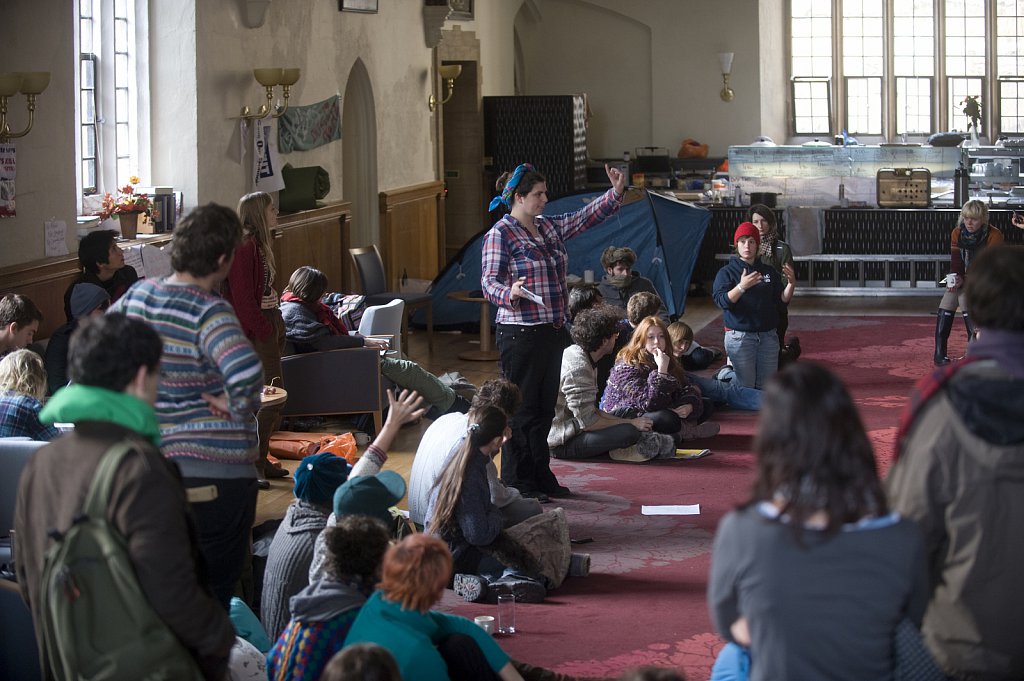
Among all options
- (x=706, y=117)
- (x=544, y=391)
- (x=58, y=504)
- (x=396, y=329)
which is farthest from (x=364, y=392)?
(x=706, y=117)

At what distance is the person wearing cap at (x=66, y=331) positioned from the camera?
5.99 metres

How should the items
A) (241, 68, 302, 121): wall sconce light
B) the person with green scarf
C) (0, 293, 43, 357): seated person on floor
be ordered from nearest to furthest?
the person with green scarf → (0, 293, 43, 357): seated person on floor → (241, 68, 302, 121): wall sconce light

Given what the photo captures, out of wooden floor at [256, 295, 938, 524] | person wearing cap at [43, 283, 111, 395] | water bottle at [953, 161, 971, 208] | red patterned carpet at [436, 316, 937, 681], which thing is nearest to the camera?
red patterned carpet at [436, 316, 937, 681]

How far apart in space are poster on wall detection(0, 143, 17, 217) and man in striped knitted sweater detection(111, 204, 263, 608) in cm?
386

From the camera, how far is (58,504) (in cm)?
264

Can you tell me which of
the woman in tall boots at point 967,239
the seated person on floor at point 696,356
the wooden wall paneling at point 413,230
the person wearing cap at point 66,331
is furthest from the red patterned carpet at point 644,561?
the wooden wall paneling at point 413,230

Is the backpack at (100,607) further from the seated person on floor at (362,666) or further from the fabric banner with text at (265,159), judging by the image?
the fabric banner with text at (265,159)

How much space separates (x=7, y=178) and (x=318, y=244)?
13.5ft

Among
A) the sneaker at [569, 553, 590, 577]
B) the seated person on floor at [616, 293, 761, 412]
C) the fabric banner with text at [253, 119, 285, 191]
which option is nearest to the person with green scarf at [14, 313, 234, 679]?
the sneaker at [569, 553, 590, 577]

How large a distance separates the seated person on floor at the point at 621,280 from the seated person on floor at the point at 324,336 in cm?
144

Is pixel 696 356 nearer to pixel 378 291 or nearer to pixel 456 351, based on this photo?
pixel 456 351

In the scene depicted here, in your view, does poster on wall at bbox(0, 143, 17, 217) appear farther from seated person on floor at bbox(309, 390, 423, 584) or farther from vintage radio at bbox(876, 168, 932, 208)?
vintage radio at bbox(876, 168, 932, 208)

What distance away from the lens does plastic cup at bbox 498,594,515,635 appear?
4.86 metres

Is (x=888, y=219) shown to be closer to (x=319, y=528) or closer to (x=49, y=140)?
(x=49, y=140)
